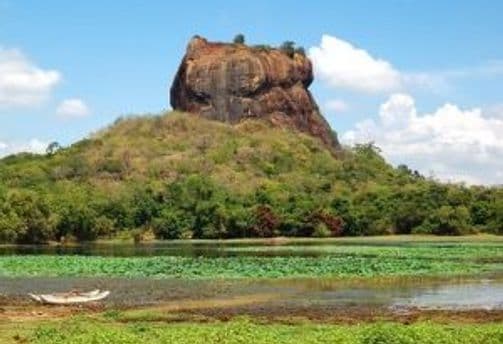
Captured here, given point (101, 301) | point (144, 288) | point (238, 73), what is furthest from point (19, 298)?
point (238, 73)

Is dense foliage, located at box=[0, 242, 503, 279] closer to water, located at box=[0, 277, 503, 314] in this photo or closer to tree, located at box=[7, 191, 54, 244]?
water, located at box=[0, 277, 503, 314]

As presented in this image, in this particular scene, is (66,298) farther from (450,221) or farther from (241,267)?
(450,221)

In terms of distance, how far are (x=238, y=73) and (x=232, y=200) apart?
58450 millimetres

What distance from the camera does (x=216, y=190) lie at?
440 feet

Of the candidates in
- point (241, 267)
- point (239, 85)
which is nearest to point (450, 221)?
point (241, 267)

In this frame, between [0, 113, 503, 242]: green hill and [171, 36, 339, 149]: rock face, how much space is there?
4.37 meters

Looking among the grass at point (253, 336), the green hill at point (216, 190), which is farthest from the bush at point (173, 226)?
the grass at point (253, 336)

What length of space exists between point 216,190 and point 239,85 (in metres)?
49.1

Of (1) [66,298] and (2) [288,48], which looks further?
(2) [288,48]

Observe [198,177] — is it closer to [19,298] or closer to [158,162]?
[158,162]

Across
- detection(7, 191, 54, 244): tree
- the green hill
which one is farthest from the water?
the green hill

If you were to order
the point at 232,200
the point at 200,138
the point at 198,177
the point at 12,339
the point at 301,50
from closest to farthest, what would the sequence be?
1. the point at 12,339
2. the point at 232,200
3. the point at 198,177
4. the point at 200,138
5. the point at 301,50

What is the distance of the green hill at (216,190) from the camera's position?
4345 inches

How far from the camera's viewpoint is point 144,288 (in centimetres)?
4153
